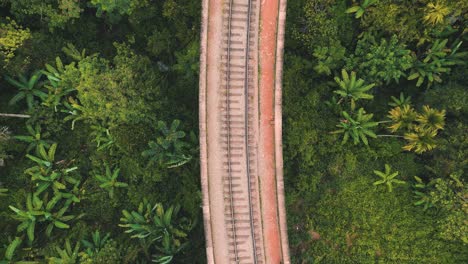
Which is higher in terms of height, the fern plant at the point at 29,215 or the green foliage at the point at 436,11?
the green foliage at the point at 436,11

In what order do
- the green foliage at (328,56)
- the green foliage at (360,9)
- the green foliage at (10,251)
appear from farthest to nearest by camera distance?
the green foliage at (328,56), the green foliage at (360,9), the green foliage at (10,251)

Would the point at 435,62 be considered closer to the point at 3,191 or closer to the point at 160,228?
the point at 160,228

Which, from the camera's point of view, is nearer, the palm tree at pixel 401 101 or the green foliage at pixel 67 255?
the green foliage at pixel 67 255

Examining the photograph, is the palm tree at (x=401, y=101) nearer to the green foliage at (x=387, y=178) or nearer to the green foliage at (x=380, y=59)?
the green foliage at (x=380, y=59)

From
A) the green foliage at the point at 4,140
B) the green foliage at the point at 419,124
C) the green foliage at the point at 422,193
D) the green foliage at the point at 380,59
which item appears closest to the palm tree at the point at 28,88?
the green foliage at the point at 4,140

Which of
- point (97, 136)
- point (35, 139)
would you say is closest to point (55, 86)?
point (35, 139)

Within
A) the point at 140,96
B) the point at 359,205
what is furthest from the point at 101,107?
the point at 359,205

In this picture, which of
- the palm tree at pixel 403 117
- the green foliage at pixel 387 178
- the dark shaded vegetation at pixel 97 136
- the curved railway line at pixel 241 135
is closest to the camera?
the curved railway line at pixel 241 135
